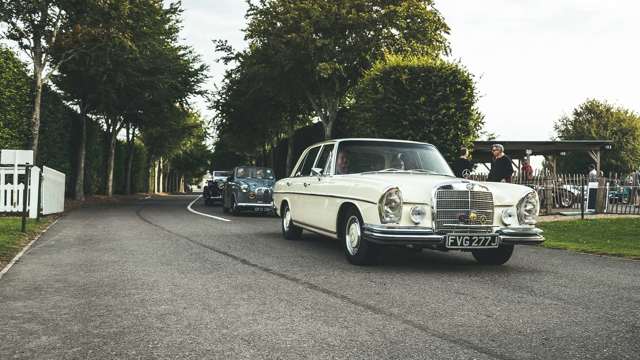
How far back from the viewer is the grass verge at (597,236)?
1043 cm

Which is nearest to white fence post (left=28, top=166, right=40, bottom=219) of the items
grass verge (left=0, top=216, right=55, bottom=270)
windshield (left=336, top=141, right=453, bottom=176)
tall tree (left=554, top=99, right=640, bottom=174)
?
grass verge (left=0, top=216, right=55, bottom=270)

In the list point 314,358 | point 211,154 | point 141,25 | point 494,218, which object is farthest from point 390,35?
point 211,154

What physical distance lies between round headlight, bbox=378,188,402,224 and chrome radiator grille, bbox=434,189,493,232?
0.46 meters

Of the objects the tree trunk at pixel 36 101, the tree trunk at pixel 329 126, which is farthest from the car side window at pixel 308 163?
the tree trunk at pixel 329 126

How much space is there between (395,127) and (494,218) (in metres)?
11.0

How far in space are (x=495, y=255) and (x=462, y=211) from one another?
1.35 m

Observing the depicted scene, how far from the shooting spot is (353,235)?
802 centimetres

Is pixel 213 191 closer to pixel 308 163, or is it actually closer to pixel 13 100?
pixel 13 100

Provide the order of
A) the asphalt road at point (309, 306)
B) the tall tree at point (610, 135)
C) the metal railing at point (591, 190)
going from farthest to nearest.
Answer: the tall tree at point (610, 135) < the metal railing at point (591, 190) < the asphalt road at point (309, 306)

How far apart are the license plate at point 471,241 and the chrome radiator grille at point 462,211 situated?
0.10m

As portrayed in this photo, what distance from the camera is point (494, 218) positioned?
7543mm

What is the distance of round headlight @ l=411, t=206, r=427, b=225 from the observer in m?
7.28

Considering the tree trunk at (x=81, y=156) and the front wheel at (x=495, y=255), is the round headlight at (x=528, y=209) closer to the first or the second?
the front wheel at (x=495, y=255)

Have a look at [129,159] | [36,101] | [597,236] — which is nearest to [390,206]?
[597,236]
